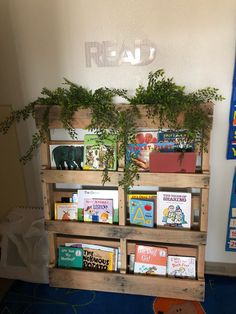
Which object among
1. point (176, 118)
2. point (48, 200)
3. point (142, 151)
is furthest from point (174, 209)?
point (48, 200)

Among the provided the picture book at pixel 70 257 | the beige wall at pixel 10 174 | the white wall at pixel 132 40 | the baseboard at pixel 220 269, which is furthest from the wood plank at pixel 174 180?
the beige wall at pixel 10 174

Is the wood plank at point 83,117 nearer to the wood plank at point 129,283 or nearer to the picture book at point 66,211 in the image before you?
the picture book at point 66,211

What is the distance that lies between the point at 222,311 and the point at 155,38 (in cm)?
156

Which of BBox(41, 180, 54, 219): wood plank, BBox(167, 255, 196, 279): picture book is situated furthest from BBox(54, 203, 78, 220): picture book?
BBox(167, 255, 196, 279): picture book

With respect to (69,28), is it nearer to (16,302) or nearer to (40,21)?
(40,21)

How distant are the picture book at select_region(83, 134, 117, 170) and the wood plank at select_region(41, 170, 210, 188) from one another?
5 centimetres

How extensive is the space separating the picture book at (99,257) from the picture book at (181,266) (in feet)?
1.07

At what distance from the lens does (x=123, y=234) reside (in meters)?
1.61

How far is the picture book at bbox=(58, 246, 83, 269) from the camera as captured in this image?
1.72m

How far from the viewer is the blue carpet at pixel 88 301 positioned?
1606 mm

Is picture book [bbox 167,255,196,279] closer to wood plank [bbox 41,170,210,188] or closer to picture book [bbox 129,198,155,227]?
picture book [bbox 129,198,155,227]

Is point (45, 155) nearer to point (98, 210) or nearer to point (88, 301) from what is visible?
point (98, 210)

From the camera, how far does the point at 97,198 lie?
1.64 m

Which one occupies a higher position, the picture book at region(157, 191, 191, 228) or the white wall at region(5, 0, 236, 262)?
the white wall at region(5, 0, 236, 262)
